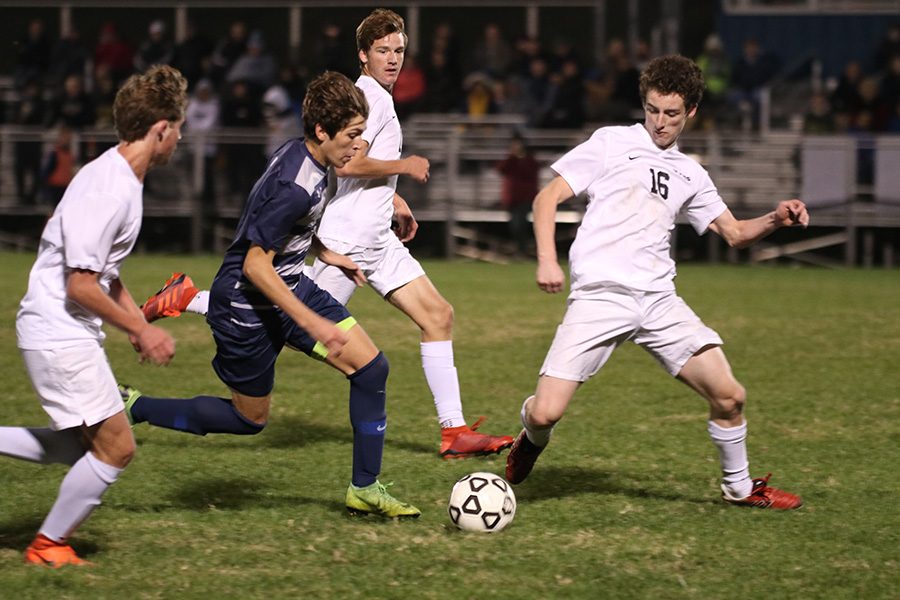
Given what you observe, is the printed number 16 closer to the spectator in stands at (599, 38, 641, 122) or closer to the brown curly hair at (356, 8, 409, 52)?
the brown curly hair at (356, 8, 409, 52)

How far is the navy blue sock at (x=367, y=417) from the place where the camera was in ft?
17.8

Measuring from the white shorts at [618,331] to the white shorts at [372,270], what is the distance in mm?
1543

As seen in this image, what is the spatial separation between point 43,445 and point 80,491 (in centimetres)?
31

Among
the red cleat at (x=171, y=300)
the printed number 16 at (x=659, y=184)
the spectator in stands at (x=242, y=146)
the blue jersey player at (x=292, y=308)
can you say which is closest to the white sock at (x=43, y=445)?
the blue jersey player at (x=292, y=308)

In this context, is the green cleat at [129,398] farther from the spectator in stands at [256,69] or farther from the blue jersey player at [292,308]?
the spectator in stands at [256,69]

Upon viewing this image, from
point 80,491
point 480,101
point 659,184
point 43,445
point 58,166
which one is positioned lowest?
point 80,491

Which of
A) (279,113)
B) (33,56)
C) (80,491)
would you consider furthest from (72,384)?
(33,56)

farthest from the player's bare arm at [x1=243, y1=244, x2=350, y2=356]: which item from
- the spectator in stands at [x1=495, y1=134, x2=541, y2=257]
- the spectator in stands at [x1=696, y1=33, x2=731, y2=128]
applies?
the spectator in stands at [x1=696, y1=33, x2=731, y2=128]

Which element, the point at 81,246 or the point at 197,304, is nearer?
the point at 81,246

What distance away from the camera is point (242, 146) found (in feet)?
61.5

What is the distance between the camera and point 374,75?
6.79 m

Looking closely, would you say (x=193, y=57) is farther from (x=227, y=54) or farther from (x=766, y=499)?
(x=766, y=499)

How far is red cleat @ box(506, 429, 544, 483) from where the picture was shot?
5814 millimetres

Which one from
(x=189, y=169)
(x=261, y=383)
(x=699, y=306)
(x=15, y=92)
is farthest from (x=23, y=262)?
(x=261, y=383)
